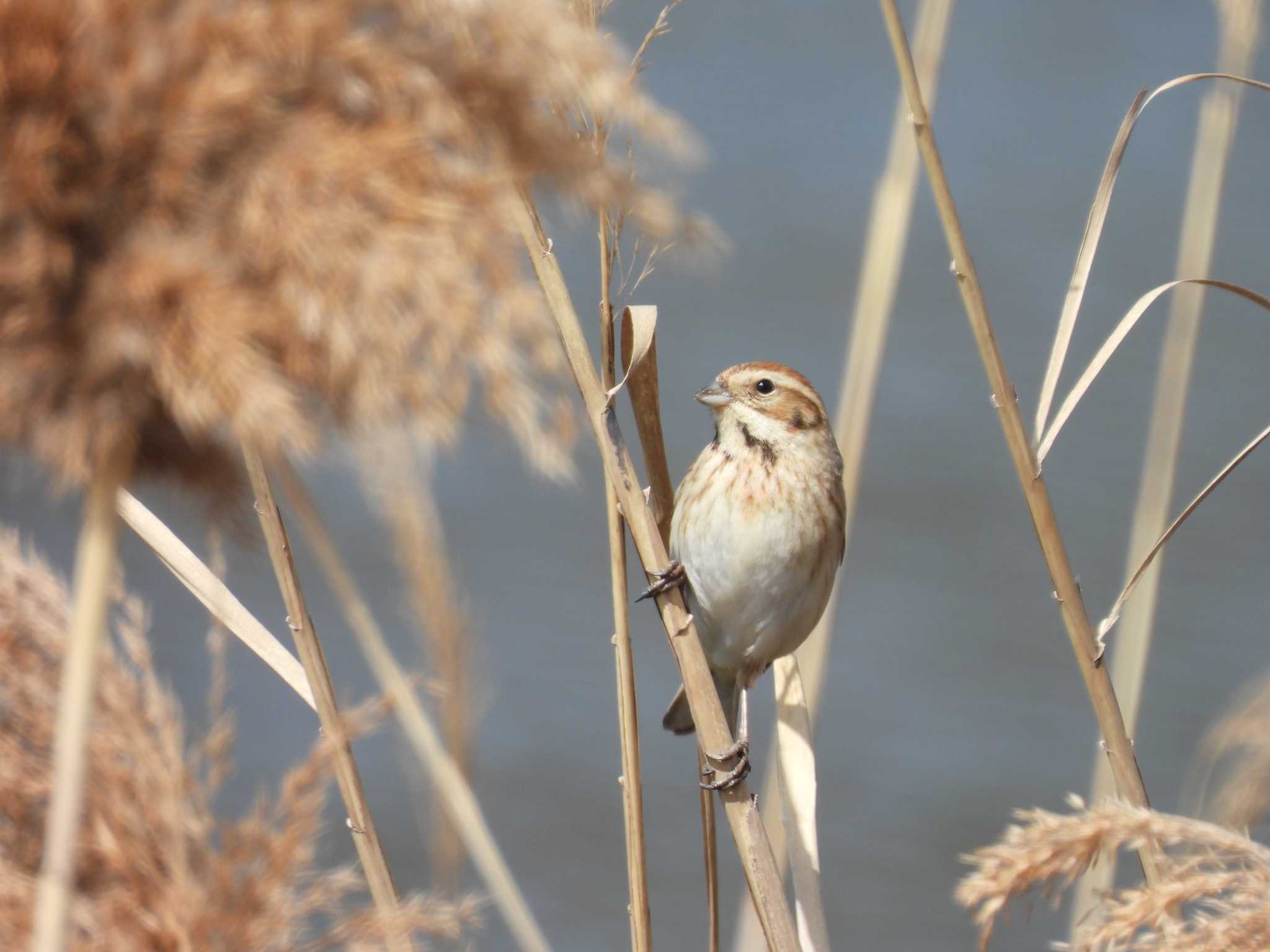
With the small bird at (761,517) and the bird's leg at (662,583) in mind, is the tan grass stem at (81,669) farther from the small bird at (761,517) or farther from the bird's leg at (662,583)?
the small bird at (761,517)

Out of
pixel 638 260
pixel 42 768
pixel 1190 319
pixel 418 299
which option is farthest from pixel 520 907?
pixel 1190 319

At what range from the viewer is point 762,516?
8.57ft

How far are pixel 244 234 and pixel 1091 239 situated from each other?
1023 millimetres

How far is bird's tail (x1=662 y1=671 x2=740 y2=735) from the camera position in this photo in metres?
2.73

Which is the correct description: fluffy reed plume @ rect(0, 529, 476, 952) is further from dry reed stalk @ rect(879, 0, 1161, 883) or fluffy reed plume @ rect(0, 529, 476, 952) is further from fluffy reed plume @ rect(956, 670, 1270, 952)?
dry reed stalk @ rect(879, 0, 1161, 883)

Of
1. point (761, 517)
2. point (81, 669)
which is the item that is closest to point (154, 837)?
point (81, 669)

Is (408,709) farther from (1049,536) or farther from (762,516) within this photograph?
(762,516)

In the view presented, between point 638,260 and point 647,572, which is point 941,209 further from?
point 647,572

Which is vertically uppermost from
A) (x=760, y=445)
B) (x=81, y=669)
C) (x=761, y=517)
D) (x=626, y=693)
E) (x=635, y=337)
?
(x=760, y=445)

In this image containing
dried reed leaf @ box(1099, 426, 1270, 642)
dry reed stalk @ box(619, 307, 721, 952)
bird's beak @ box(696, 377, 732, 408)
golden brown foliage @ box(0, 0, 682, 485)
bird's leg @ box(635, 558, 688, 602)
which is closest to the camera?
golden brown foliage @ box(0, 0, 682, 485)

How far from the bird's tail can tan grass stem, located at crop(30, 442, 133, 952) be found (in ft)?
5.77

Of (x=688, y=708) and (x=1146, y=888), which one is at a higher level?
(x=688, y=708)

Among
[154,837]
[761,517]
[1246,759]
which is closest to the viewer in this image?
[154,837]

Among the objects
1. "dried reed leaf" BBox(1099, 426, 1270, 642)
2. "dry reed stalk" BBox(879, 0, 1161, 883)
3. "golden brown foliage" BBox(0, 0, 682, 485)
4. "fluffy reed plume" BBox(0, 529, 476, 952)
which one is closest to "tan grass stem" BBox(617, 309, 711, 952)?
"dry reed stalk" BBox(879, 0, 1161, 883)
